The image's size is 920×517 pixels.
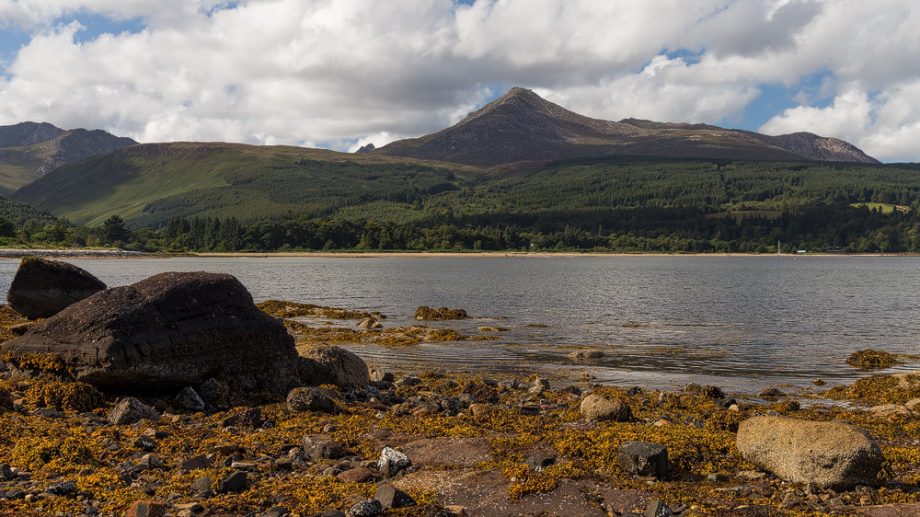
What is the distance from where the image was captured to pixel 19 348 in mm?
17781

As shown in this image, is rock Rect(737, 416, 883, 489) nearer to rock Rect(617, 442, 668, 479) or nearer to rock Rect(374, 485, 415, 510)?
rock Rect(617, 442, 668, 479)

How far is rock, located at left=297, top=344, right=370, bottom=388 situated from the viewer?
67.2 ft

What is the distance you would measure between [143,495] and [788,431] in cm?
1088

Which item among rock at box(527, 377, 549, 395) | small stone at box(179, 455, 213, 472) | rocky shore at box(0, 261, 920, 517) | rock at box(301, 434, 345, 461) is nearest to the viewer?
rocky shore at box(0, 261, 920, 517)

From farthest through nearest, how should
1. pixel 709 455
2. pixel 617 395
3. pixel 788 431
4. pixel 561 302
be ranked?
1. pixel 561 302
2. pixel 617 395
3. pixel 709 455
4. pixel 788 431

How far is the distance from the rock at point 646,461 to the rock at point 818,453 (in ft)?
5.90

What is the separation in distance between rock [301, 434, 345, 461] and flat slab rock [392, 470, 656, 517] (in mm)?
1822

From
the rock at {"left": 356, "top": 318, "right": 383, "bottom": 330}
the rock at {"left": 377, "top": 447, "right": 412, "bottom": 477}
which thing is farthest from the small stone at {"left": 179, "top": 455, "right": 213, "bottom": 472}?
the rock at {"left": 356, "top": 318, "right": 383, "bottom": 330}

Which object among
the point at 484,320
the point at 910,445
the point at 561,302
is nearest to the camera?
the point at 910,445

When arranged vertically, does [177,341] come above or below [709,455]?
above

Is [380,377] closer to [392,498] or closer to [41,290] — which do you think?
[392,498]

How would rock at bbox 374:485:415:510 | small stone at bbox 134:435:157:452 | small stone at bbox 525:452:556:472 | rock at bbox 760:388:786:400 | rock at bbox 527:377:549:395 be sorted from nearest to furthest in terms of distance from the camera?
1. rock at bbox 374:485:415:510
2. small stone at bbox 525:452:556:472
3. small stone at bbox 134:435:157:452
4. rock at bbox 527:377:549:395
5. rock at bbox 760:388:786:400

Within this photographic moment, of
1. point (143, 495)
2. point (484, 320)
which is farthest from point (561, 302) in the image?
point (143, 495)

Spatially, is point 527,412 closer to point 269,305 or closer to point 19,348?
point 19,348
